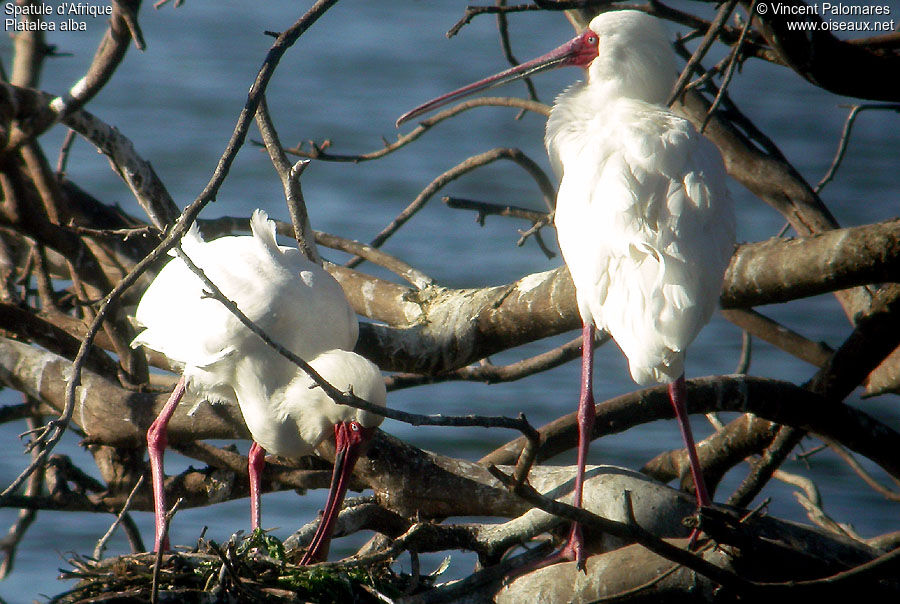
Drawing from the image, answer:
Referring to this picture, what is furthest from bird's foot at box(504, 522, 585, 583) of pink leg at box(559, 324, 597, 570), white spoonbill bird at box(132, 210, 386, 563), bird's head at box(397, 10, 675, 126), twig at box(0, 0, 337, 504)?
bird's head at box(397, 10, 675, 126)

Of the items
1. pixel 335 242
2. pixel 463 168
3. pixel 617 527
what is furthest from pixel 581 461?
pixel 335 242

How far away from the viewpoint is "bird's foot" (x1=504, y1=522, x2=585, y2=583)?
3.69m

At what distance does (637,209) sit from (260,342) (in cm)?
174

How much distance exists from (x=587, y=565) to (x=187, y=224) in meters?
1.66

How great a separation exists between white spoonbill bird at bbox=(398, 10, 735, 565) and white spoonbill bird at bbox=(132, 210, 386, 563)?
90cm

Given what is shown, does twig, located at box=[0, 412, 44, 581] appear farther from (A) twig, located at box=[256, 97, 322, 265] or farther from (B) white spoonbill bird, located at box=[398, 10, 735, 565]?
(B) white spoonbill bird, located at box=[398, 10, 735, 565]

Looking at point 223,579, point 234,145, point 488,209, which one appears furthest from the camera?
point 488,209

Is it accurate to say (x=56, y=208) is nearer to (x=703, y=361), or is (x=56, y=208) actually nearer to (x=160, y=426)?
(x=160, y=426)

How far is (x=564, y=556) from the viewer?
3779 millimetres

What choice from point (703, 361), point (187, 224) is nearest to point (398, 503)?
point (187, 224)

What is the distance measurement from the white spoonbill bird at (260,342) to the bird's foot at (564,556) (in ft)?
2.79

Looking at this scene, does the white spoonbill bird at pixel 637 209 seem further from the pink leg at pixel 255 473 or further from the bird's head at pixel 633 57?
the pink leg at pixel 255 473

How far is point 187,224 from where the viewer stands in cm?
295

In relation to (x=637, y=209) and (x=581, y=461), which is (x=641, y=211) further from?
(x=581, y=461)
